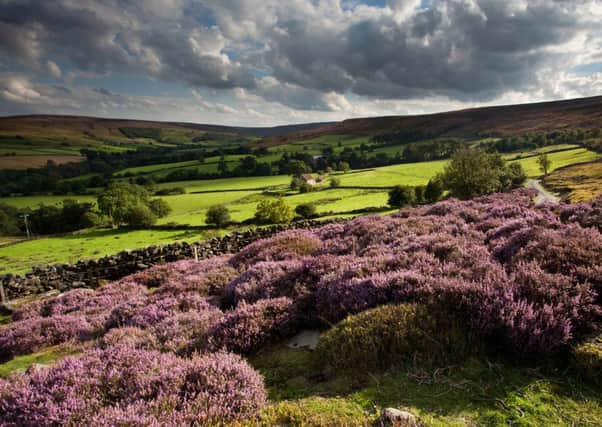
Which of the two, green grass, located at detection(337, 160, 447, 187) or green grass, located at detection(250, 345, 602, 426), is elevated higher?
green grass, located at detection(250, 345, 602, 426)

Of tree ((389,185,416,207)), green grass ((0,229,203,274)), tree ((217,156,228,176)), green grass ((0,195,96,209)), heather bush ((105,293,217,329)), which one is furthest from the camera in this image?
tree ((217,156,228,176))

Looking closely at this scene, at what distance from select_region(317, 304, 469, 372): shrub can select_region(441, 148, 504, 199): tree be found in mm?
50297

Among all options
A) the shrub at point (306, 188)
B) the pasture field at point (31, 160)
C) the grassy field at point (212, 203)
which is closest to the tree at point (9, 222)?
the grassy field at point (212, 203)

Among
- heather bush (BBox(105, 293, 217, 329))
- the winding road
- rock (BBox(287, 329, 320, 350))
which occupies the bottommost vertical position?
the winding road

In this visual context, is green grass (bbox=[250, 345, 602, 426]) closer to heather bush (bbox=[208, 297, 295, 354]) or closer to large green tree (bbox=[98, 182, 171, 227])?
heather bush (bbox=[208, 297, 295, 354])

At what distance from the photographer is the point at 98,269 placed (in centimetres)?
2261

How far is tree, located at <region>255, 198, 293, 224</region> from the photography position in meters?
54.5

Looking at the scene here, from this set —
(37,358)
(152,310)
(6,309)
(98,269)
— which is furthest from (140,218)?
(152,310)

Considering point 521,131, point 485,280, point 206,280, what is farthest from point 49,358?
point 521,131

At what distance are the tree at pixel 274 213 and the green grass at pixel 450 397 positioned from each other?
5000cm

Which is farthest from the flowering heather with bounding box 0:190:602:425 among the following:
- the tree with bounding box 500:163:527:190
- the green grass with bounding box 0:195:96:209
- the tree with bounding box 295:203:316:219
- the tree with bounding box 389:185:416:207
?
the green grass with bounding box 0:195:96:209

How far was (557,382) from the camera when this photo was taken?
371 centimetres

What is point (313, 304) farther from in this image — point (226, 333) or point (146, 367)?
point (146, 367)

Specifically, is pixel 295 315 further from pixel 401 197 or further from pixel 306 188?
pixel 306 188
